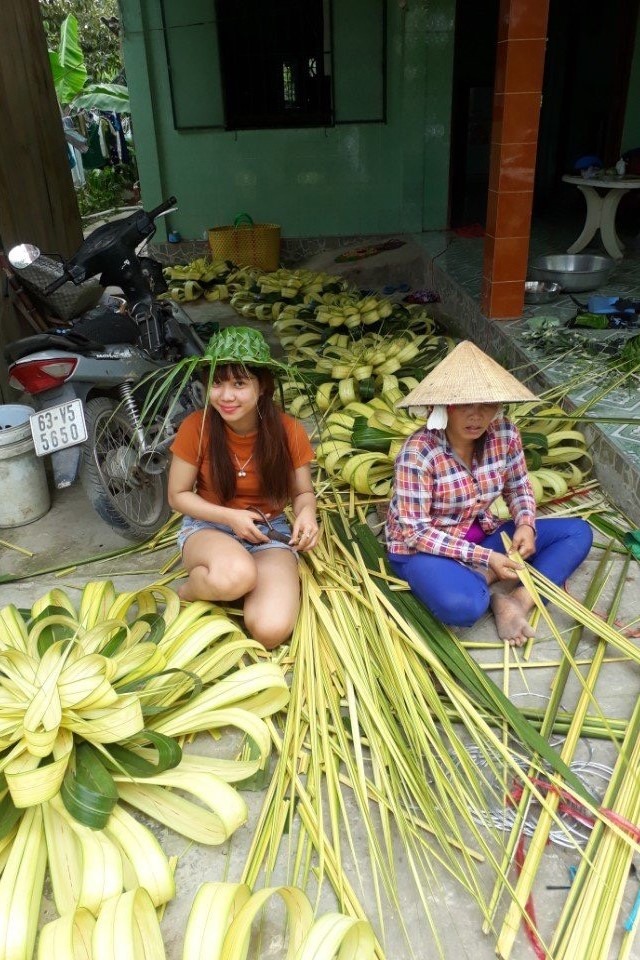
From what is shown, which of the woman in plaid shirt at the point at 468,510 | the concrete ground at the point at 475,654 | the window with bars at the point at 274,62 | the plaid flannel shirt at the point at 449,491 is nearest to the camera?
the concrete ground at the point at 475,654

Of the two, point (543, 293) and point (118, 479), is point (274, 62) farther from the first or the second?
point (118, 479)

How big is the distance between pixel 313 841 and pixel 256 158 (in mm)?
7739

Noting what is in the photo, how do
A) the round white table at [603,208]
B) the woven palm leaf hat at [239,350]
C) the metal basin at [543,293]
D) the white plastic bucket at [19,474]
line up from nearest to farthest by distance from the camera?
the woven palm leaf hat at [239,350], the white plastic bucket at [19,474], the metal basin at [543,293], the round white table at [603,208]

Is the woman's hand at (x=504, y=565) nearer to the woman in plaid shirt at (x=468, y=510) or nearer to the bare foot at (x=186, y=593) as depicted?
the woman in plaid shirt at (x=468, y=510)

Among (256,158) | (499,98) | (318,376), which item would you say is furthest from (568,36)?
(318,376)

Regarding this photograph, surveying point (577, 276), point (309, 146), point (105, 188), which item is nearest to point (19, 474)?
point (577, 276)

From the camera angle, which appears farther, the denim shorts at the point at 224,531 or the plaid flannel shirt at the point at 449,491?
the denim shorts at the point at 224,531

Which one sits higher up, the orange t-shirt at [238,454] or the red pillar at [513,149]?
the red pillar at [513,149]

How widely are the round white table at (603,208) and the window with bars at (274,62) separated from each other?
10.2ft

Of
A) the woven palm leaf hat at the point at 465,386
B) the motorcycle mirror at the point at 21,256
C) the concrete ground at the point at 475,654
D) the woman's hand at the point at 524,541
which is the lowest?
the concrete ground at the point at 475,654

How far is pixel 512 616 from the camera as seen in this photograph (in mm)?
2229

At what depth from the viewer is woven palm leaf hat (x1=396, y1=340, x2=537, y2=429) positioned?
2051mm

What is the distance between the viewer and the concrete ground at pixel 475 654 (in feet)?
4.76

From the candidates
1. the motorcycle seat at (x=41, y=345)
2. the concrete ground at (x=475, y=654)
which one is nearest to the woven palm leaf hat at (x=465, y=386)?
the concrete ground at (x=475, y=654)
